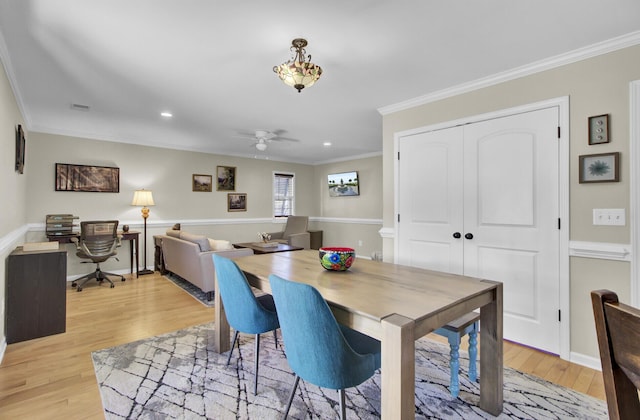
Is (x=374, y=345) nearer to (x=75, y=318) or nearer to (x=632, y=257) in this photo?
(x=632, y=257)

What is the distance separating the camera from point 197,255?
377cm

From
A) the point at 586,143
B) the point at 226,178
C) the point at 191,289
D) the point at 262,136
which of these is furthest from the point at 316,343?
the point at 226,178

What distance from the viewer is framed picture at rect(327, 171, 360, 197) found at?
6.88m

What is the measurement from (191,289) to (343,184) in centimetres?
414

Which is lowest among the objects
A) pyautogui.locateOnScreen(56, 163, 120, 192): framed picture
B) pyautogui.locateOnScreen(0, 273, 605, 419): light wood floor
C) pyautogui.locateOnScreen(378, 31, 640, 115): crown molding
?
pyautogui.locateOnScreen(0, 273, 605, 419): light wood floor

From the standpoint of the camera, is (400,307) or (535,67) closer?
(400,307)

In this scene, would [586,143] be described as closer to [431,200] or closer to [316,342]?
[431,200]

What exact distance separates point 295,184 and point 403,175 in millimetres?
4493

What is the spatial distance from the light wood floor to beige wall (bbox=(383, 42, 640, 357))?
1.24ft

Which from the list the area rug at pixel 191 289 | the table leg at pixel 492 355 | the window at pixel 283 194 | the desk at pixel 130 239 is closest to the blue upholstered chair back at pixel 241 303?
the table leg at pixel 492 355

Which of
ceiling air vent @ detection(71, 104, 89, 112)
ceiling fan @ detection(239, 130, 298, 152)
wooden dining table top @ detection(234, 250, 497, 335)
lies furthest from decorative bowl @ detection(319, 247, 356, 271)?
ceiling air vent @ detection(71, 104, 89, 112)

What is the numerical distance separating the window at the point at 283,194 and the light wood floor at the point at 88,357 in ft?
12.3

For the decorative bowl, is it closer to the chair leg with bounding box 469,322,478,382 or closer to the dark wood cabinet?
the chair leg with bounding box 469,322,478,382

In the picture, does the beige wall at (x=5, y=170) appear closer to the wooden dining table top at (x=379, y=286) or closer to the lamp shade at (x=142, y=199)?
the wooden dining table top at (x=379, y=286)
